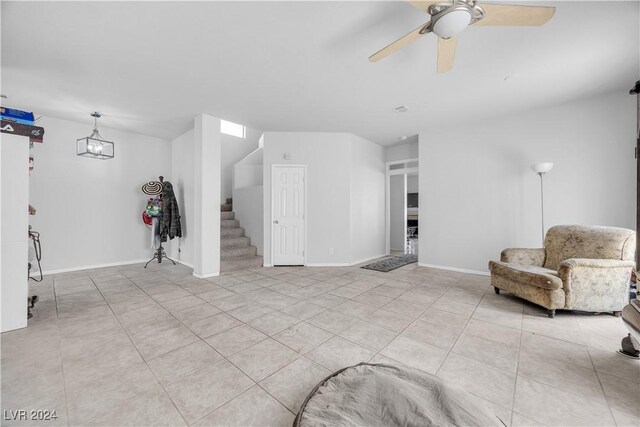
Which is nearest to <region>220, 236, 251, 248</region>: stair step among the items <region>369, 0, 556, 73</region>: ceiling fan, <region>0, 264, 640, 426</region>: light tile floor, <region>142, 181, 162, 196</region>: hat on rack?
<region>142, 181, 162, 196</region>: hat on rack

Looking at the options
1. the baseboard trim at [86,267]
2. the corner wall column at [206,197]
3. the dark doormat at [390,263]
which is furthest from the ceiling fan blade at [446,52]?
the baseboard trim at [86,267]

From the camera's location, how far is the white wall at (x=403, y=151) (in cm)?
623

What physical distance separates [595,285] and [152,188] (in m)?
7.11

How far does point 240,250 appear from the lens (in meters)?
5.31

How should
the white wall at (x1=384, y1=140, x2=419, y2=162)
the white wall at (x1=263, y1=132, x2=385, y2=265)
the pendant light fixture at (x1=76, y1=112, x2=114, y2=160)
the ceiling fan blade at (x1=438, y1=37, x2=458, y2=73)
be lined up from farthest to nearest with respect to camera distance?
the white wall at (x1=384, y1=140, x2=419, y2=162), the white wall at (x1=263, y1=132, x2=385, y2=265), the pendant light fixture at (x1=76, y1=112, x2=114, y2=160), the ceiling fan blade at (x1=438, y1=37, x2=458, y2=73)

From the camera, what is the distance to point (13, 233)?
8.09 ft

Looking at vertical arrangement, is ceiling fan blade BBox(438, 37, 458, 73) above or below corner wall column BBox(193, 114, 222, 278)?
above

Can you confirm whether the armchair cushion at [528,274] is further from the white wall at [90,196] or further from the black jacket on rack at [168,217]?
the white wall at [90,196]

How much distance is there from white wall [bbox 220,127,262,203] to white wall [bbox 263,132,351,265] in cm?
181

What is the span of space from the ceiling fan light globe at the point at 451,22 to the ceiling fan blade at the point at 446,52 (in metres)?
0.21

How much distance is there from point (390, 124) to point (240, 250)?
3.97 metres

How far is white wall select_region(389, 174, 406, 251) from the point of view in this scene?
24.3ft

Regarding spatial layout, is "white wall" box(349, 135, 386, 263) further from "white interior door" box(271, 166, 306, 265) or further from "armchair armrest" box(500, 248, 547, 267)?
"armchair armrest" box(500, 248, 547, 267)

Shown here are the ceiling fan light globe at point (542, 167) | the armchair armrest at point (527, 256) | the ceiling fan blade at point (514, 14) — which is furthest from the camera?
the ceiling fan light globe at point (542, 167)
